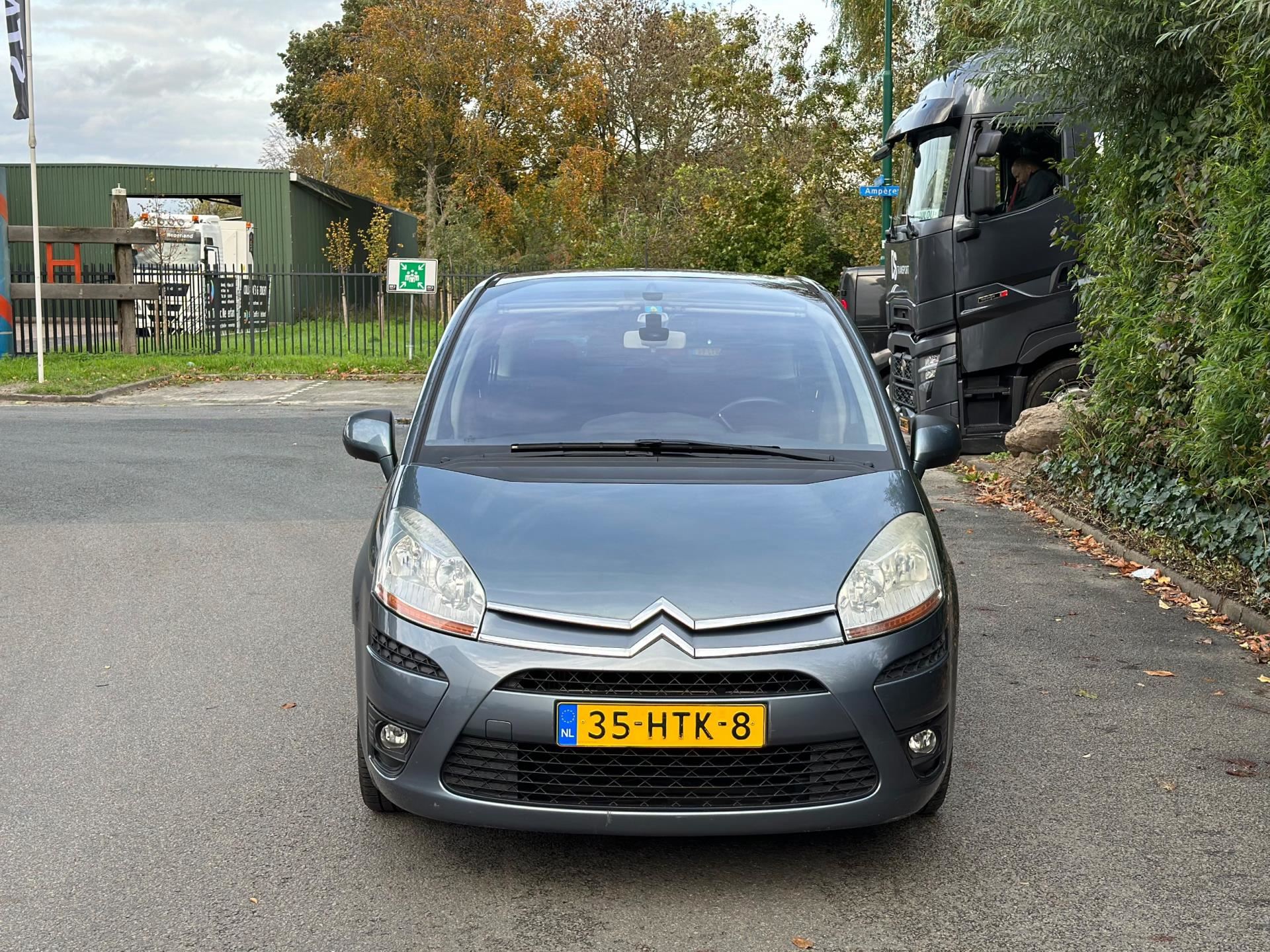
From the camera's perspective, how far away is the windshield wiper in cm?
436

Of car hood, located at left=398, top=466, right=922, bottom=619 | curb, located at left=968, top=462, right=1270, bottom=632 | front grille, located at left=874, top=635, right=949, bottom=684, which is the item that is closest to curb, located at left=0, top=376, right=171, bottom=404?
curb, located at left=968, top=462, right=1270, bottom=632

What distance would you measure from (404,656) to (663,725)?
0.71 m

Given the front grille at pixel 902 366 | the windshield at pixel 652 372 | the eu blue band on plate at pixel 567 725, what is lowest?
the eu blue band on plate at pixel 567 725

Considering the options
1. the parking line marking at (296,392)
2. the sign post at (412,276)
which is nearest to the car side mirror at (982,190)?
the parking line marking at (296,392)

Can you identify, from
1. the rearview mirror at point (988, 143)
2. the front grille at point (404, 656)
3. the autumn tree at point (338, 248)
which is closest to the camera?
the front grille at point (404, 656)

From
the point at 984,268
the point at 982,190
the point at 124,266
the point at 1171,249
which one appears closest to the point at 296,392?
the point at 124,266

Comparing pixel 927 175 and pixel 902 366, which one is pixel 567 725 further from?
pixel 902 366

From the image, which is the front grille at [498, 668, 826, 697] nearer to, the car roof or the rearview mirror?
the car roof

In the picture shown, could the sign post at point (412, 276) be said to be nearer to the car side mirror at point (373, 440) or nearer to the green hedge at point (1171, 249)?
the green hedge at point (1171, 249)

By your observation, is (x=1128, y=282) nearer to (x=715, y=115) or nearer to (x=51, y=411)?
(x=51, y=411)

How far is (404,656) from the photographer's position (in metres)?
3.69

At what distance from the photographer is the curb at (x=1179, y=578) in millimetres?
6742

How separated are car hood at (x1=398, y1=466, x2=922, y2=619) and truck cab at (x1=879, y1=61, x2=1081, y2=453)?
8.31 m

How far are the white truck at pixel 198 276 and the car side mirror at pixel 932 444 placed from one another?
20301 millimetres
